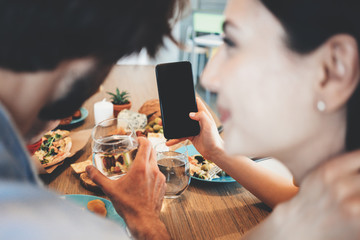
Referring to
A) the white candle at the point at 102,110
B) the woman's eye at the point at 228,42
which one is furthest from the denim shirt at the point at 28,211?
the white candle at the point at 102,110

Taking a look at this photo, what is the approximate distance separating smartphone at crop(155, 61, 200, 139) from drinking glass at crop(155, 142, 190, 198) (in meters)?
0.15

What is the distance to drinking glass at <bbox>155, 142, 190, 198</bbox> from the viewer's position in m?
0.87

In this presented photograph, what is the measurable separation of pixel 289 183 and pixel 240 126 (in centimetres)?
42

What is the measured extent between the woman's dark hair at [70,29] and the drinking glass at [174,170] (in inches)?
14.8

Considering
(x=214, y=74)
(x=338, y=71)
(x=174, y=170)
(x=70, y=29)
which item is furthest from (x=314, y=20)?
(x=174, y=170)

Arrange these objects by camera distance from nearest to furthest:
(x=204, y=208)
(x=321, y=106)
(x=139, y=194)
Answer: (x=321, y=106) → (x=139, y=194) → (x=204, y=208)

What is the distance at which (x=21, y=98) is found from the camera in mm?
602

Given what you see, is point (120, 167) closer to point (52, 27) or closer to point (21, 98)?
point (21, 98)

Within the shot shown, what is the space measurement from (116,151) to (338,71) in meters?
0.59

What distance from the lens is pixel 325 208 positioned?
1.70 feet

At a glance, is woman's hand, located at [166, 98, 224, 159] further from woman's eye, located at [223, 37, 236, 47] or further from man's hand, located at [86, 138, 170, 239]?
woman's eye, located at [223, 37, 236, 47]

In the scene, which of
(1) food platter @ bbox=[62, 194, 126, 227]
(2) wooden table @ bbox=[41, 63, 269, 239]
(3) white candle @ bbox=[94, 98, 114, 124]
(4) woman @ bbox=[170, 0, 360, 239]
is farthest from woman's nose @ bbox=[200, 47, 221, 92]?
(3) white candle @ bbox=[94, 98, 114, 124]

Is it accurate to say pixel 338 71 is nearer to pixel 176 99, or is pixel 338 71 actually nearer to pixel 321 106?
pixel 321 106

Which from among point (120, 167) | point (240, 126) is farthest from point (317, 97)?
point (120, 167)
